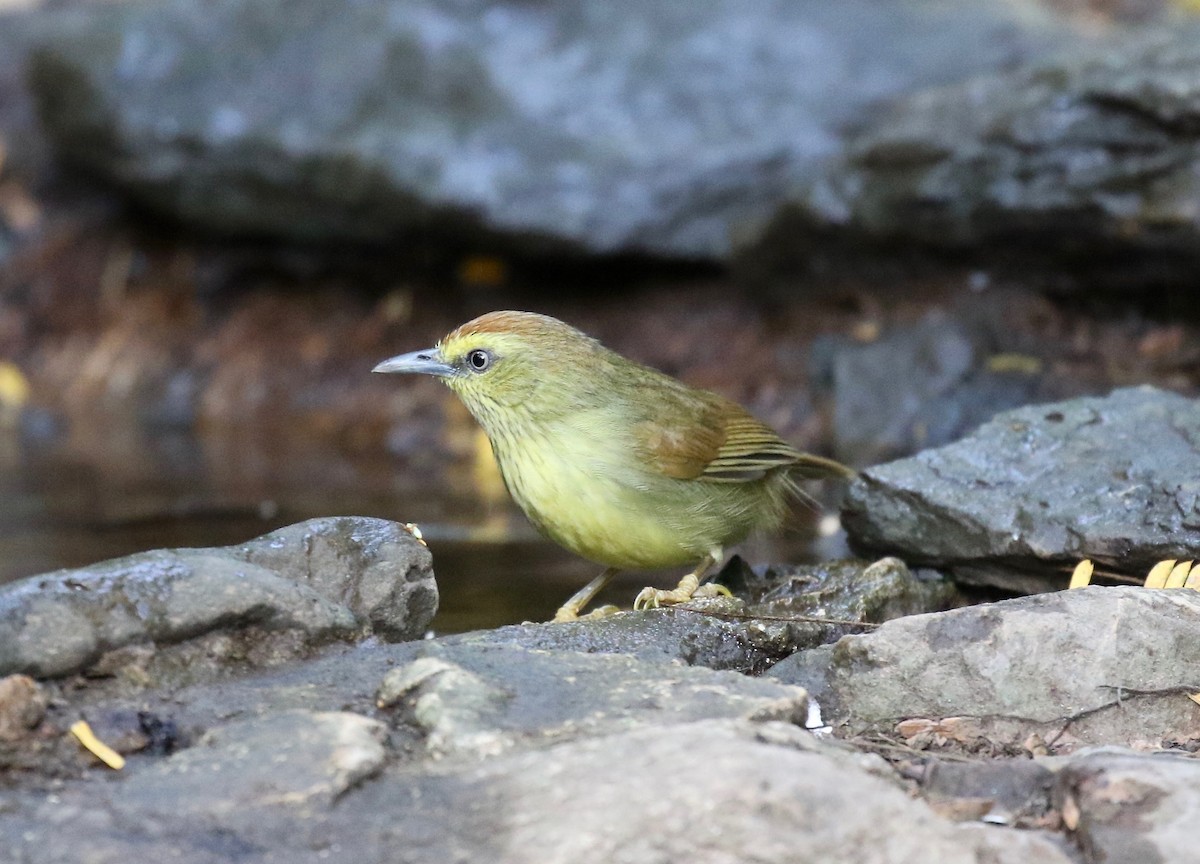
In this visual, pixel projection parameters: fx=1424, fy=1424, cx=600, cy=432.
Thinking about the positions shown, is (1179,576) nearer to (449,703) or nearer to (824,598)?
(824,598)

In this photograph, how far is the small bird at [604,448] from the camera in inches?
195

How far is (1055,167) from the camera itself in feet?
24.6

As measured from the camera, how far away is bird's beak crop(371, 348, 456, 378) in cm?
527

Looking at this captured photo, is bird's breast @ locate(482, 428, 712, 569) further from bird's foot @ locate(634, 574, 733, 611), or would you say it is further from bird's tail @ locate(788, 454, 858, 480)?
bird's tail @ locate(788, 454, 858, 480)

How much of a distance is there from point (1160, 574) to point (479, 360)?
2472mm

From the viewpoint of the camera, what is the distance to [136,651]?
3582 mm

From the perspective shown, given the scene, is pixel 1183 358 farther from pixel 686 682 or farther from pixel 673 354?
pixel 686 682

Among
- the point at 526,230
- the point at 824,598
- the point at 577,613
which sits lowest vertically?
the point at 577,613

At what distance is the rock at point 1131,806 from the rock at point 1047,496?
5.25 feet

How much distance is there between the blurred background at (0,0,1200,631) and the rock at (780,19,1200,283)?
0.02m

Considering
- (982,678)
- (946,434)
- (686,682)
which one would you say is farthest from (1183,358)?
(686,682)

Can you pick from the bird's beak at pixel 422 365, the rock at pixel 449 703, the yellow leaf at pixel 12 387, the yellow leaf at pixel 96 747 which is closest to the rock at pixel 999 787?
the rock at pixel 449 703

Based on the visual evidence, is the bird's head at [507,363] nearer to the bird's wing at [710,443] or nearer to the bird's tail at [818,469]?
the bird's wing at [710,443]

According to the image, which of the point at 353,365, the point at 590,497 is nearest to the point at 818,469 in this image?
the point at 590,497
